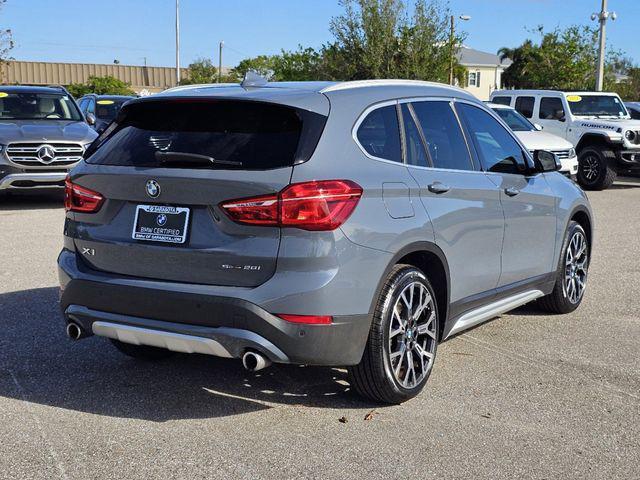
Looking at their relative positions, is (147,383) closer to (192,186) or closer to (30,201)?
(192,186)

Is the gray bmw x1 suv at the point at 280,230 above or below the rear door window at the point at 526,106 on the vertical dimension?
below

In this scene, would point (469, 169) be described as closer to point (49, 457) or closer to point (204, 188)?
point (204, 188)

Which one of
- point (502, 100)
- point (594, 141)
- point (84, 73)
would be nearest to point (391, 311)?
point (594, 141)

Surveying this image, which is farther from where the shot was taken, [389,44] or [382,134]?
[389,44]

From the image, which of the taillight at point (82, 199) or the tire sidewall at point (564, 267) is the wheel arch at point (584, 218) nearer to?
the tire sidewall at point (564, 267)

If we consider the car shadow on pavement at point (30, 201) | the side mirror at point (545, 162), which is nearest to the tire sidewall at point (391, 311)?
the side mirror at point (545, 162)

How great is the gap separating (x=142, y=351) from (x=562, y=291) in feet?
10.7

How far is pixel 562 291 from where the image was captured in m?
6.80

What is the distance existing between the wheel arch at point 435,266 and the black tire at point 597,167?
14.2 meters

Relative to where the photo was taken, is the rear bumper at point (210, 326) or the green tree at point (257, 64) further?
the green tree at point (257, 64)

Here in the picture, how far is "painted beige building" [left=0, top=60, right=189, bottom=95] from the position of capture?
69188mm

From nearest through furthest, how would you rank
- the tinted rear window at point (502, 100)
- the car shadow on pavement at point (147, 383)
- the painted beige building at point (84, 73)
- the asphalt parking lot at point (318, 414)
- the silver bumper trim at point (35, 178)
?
1. the asphalt parking lot at point (318, 414)
2. the car shadow on pavement at point (147, 383)
3. the silver bumper trim at point (35, 178)
4. the tinted rear window at point (502, 100)
5. the painted beige building at point (84, 73)

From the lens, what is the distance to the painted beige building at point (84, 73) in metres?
69.2

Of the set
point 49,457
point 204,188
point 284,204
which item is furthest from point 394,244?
point 49,457
